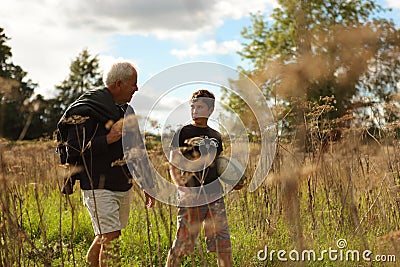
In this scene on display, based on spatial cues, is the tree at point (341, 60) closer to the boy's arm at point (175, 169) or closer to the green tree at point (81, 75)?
the boy's arm at point (175, 169)

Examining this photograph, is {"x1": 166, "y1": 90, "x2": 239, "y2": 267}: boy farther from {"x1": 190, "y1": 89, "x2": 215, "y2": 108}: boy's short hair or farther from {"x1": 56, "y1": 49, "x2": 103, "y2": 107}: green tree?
{"x1": 56, "y1": 49, "x2": 103, "y2": 107}: green tree

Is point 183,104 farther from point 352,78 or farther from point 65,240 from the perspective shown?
point 65,240

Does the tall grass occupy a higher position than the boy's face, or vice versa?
the boy's face

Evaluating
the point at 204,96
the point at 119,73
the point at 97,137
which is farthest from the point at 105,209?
the point at 204,96

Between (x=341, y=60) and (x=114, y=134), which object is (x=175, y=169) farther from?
(x=341, y=60)

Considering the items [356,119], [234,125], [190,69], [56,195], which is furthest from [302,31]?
[56,195]

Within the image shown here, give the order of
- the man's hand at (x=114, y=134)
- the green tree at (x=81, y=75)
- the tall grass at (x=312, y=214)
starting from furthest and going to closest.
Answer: the green tree at (x=81, y=75), the tall grass at (x=312, y=214), the man's hand at (x=114, y=134)

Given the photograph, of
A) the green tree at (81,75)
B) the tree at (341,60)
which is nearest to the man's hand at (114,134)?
the tree at (341,60)

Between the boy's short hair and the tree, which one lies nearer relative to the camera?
the tree

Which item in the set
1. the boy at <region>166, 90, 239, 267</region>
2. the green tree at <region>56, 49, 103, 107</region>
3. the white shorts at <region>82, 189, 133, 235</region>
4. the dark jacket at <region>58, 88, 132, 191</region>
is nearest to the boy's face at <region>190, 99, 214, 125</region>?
the boy at <region>166, 90, 239, 267</region>

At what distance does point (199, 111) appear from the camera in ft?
11.2

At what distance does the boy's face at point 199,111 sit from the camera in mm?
3398

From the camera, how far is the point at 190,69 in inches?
125

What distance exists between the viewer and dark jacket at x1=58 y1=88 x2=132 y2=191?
316 centimetres
